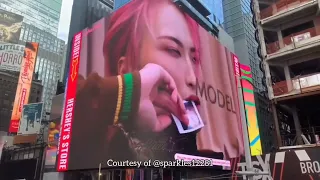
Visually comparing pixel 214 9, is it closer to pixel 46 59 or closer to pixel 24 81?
pixel 24 81

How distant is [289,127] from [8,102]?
266ft

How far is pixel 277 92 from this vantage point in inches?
961

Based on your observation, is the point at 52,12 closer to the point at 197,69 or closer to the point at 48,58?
the point at 48,58

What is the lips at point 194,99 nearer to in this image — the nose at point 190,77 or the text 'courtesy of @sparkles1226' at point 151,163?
the nose at point 190,77

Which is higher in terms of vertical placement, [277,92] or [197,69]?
[197,69]

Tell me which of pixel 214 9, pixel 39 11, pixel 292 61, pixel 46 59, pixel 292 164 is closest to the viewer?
pixel 292 164

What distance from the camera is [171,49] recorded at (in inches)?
1292

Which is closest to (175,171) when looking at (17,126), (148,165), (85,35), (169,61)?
(148,165)

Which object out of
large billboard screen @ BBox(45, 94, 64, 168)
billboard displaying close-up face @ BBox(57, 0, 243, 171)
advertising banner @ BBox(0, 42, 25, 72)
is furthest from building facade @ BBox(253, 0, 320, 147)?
advertising banner @ BBox(0, 42, 25, 72)

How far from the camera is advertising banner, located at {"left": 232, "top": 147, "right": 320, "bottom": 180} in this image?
14.5 metres

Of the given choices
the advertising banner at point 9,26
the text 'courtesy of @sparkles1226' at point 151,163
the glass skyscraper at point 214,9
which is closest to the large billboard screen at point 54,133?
the text 'courtesy of @sparkles1226' at point 151,163

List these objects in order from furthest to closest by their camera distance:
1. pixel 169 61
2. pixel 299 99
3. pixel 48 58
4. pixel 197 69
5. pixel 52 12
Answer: pixel 52 12 → pixel 48 58 → pixel 197 69 → pixel 169 61 → pixel 299 99

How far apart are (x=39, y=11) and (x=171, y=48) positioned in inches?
5054

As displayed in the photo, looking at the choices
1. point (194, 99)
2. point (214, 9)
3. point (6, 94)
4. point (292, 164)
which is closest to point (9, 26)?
point (6, 94)
